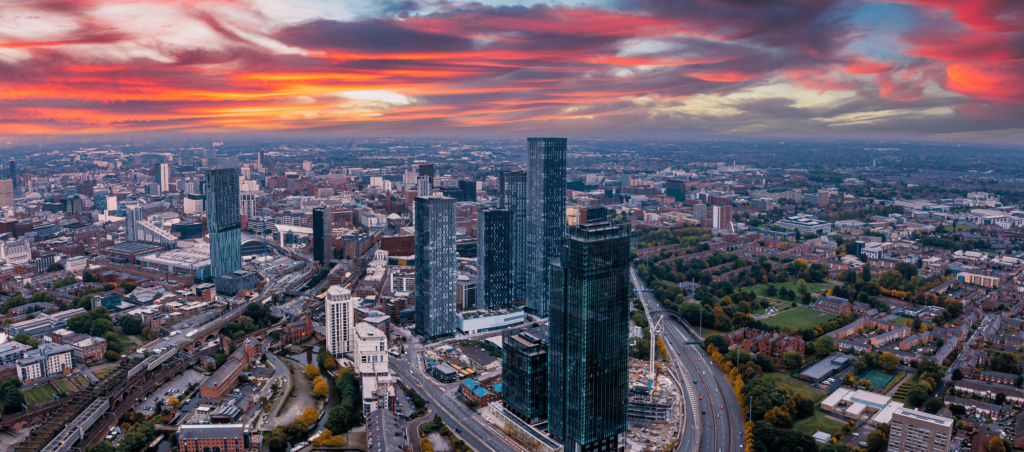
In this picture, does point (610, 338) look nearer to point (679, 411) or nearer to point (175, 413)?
point (679, 411)

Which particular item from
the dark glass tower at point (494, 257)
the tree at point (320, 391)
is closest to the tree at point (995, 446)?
the dark glass tower at point (494, 257)

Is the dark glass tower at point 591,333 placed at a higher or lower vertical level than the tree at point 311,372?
higher

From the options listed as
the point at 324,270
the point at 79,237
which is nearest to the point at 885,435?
the point at 324,270

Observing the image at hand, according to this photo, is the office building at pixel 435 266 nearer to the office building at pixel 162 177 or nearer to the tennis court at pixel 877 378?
the tennis court at pixel 877 378

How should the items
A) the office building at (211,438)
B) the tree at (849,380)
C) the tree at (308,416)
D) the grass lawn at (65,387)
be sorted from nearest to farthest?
the office building at (211,438) < the tree at (308,416) < the grass lawn at (65,387) < the tree at (849,380)

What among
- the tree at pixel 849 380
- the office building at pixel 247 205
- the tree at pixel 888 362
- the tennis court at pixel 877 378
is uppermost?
the office building at pixel 247 205
